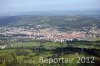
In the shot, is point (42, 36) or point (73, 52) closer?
point (73, 52)

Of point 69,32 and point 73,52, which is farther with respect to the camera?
point 69,32

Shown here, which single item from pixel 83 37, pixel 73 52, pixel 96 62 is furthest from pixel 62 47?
pixel 96 62

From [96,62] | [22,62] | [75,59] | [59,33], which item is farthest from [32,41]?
[96,62]

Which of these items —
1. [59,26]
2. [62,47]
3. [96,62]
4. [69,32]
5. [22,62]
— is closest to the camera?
[96,62]

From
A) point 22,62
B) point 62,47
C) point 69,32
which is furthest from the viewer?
point 69,32

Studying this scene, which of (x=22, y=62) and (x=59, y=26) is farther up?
(x=59, y=26)

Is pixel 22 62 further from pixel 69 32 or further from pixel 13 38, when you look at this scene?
pixel 69 32

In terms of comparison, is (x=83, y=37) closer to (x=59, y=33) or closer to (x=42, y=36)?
(x=59, y=33)

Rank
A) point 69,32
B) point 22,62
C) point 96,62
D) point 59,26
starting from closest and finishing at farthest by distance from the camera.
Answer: point 96,62, point 22,62, point 69,32, point 59,26

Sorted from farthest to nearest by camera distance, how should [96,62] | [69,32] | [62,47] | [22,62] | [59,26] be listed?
[59,26] → [69,32] → [62,47] → [22,62] → [96,62]
